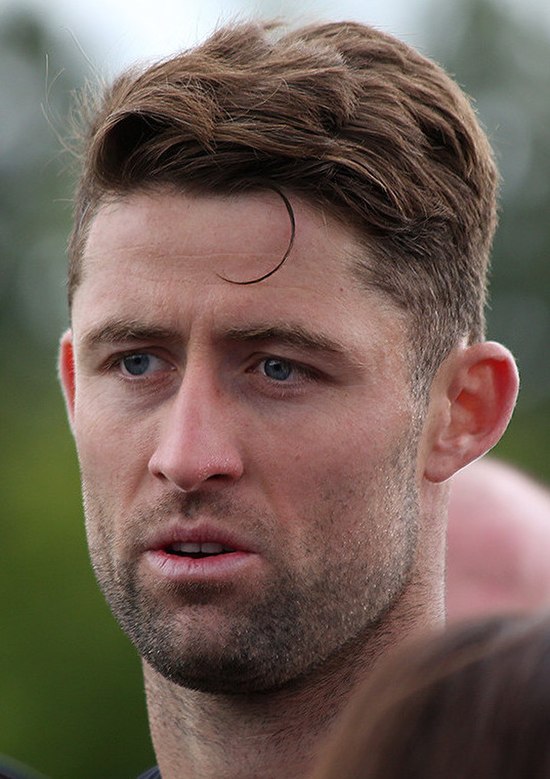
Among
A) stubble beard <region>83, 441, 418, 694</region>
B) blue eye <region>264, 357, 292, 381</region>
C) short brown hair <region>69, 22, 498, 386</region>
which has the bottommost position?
stubble beard <region>83, 441, 418, 694</region>

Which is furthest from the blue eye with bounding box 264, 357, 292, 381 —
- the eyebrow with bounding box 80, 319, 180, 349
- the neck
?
the neck

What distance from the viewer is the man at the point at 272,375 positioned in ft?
12.8

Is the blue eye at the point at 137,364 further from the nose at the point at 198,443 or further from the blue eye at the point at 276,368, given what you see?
the blue eye at the point at 276,368

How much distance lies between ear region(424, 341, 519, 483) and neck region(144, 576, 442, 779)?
0.39 m

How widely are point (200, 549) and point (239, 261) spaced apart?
0.69 meters

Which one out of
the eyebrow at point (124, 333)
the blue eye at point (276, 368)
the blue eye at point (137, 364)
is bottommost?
the blue eye at point (276, 368)

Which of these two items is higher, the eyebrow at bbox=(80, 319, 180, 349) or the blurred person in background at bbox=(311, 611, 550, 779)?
the eyebrow at bbox=(80, 319, 180, 349)

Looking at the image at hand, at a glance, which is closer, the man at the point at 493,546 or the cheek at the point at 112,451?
the cheek at the point at 112,451

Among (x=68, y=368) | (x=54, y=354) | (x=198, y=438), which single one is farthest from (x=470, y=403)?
(x=54, y=354)

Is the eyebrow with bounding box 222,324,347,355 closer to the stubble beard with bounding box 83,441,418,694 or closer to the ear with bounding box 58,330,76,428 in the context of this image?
the stubble beard with bounding box 83,441,418,694

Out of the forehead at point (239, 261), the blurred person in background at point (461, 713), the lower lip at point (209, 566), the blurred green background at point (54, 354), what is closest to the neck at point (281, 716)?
the lower lip at point (209, 566)

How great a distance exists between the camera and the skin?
12.8ft

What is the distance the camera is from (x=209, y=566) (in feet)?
12.7

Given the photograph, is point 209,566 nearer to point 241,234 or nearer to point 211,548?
point 211,548
